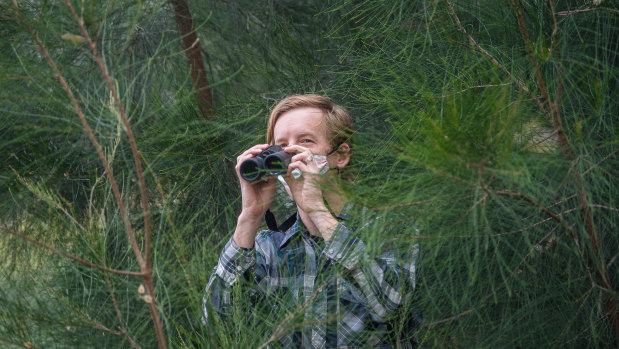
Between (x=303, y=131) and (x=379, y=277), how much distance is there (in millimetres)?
388

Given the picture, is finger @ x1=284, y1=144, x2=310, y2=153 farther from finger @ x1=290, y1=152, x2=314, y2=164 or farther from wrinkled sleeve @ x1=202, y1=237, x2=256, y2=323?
wrinkled sleeve @ x1=202, y1=237, x2=256, y2=323

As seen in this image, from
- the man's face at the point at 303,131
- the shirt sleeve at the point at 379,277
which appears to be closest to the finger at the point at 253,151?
the man's face at the point at 303,131

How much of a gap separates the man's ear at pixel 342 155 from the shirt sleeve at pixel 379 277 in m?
0.25

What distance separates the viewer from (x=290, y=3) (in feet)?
5.76

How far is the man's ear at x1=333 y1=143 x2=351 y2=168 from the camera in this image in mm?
1142

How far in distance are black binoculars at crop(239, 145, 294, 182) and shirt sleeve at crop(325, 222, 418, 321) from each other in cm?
15

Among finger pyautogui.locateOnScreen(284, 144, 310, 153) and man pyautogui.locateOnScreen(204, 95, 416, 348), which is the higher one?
finger pyautogui.locateOnScreen(284, 144, 310, 153)

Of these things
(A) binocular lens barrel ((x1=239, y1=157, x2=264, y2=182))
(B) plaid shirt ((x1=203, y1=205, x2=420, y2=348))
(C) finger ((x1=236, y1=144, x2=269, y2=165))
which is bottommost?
(B) plaid shirt ((x1=203, y1=205, x2=420, y2=348))

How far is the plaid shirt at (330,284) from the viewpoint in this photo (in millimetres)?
839

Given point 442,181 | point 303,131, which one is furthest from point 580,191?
point 303,131

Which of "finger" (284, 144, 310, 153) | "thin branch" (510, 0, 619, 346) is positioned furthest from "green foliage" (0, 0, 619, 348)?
"finger" (284, 144, 310, 153)

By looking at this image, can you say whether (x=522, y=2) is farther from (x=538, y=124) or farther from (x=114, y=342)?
(x=114, y=342)

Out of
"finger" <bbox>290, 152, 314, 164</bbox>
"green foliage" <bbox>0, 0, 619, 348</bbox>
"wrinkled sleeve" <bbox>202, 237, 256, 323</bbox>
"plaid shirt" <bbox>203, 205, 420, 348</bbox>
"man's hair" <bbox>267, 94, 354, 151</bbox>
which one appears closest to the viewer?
"green foliage" <bbox>0, 0, 619, 348</bbox>

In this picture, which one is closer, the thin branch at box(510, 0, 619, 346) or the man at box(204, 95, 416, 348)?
the thin branch at box(510, 0, 619, 346)
